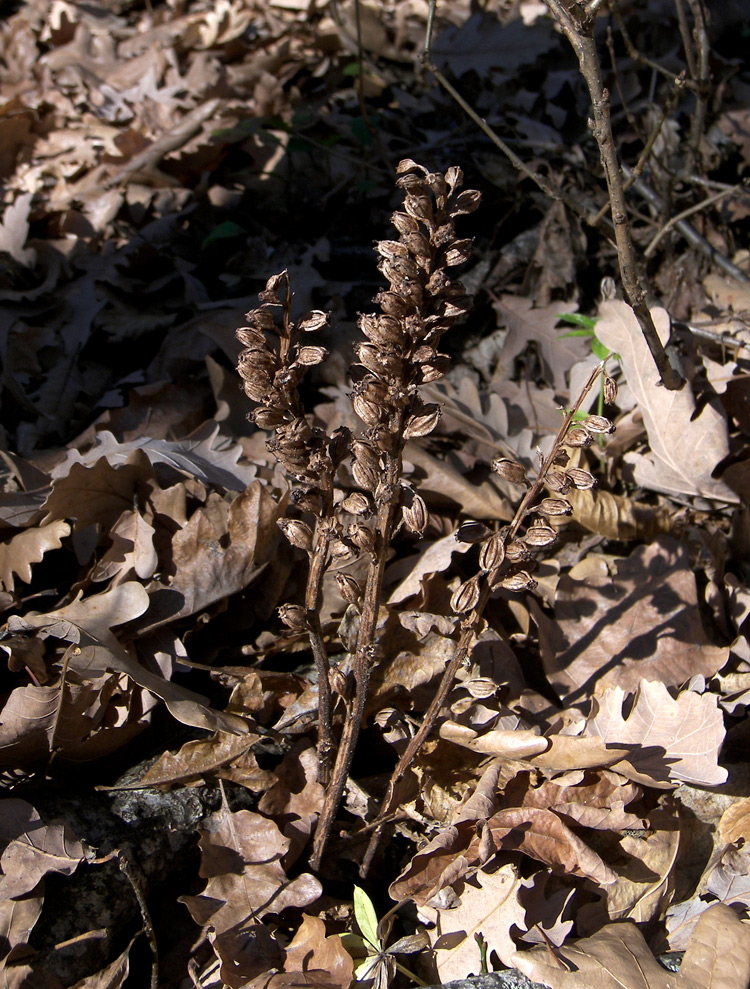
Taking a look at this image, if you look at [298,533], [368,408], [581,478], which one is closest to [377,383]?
[368,408]

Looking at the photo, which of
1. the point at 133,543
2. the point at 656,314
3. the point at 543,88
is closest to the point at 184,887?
the point at 133,543

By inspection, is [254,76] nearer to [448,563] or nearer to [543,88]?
[543,88]

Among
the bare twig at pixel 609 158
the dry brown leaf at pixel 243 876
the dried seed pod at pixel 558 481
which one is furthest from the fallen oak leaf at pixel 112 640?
the bare twig at pixel 609 158

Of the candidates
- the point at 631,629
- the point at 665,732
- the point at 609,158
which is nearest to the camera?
the point at 665,732

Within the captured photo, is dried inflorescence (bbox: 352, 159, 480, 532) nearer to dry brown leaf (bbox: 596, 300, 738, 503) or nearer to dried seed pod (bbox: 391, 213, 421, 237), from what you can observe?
dried seed pod (bbox: 391, 213, 421, 237)

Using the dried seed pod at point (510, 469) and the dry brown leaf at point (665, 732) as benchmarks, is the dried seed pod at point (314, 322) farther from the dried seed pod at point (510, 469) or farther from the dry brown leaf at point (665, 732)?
the dry brown leaf at point (665, 732)

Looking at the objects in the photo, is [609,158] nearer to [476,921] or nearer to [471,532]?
[471,532]
